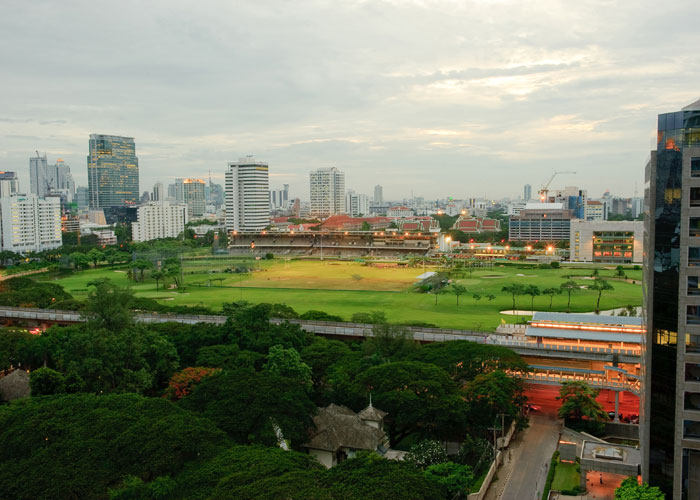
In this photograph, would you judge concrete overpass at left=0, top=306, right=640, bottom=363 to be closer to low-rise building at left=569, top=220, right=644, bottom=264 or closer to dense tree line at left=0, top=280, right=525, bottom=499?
dense tree line at left=0, top=280, right=525, bottom=499

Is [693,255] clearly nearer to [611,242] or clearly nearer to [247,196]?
[611,242]

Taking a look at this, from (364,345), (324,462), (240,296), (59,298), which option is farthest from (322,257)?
(324,462)

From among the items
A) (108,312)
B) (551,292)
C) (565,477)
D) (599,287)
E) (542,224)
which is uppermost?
(542,224)

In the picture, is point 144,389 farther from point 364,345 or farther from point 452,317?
point 452,317

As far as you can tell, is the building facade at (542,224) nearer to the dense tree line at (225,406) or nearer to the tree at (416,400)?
the dense tree line at (225,406)

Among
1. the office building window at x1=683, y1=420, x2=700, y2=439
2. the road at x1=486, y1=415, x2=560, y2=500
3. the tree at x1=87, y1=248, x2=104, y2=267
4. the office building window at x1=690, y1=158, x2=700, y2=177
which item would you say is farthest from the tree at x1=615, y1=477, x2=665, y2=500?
the tree at x1=87, y1=248, x2=104, y2=267

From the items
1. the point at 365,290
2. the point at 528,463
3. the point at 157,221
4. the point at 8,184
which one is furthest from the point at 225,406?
the point at 8,184

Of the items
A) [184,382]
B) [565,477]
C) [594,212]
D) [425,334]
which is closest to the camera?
[565,477]
